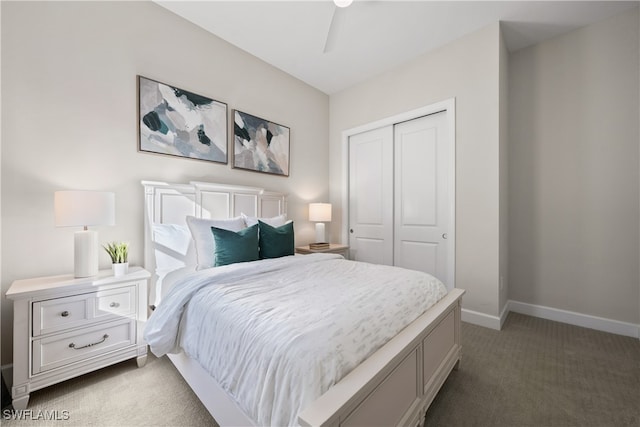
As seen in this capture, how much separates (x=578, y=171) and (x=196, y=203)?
3.87m

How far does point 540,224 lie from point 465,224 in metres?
0.88

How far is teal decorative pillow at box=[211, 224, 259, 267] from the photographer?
2006mm

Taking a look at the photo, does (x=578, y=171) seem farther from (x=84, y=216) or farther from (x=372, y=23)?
(x=84, y=216)

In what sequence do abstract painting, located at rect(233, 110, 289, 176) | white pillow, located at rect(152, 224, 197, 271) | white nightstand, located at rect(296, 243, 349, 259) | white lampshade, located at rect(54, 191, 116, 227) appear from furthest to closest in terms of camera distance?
white nightstand, located at rect(296, 243, 349, 259) → abstract painting, located at rect(233, 110, 289, 176) → white pillow, located at rect(152, 224, 197, 271) → white lampshade, located at rect(54, 191, 116, 227)

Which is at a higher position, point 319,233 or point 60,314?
point 319,233

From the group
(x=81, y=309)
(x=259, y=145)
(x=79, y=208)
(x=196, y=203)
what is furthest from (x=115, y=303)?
(x=259, y=145)

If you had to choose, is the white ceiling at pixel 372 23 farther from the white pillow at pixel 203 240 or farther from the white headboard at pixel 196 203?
the white pillow at pixel 203 240

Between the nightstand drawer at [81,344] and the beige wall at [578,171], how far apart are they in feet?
12.5

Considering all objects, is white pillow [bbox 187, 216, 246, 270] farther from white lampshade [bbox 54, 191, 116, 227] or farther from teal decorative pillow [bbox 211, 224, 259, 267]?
white lampshade [bbox 54, 191, 116, 227]

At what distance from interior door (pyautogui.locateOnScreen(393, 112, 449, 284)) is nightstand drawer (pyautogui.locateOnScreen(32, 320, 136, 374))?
2.87 meters

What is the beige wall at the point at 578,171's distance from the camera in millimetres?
2449

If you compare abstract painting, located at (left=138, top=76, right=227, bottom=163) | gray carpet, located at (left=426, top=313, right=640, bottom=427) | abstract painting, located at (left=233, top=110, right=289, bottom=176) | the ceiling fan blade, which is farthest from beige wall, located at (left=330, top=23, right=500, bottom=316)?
abstract painting, located at (left=138, top=76, right=227, bottom=163)

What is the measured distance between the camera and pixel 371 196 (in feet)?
12.1

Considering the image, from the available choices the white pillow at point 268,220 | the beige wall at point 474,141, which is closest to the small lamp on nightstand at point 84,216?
the white pillow at point 268,220
